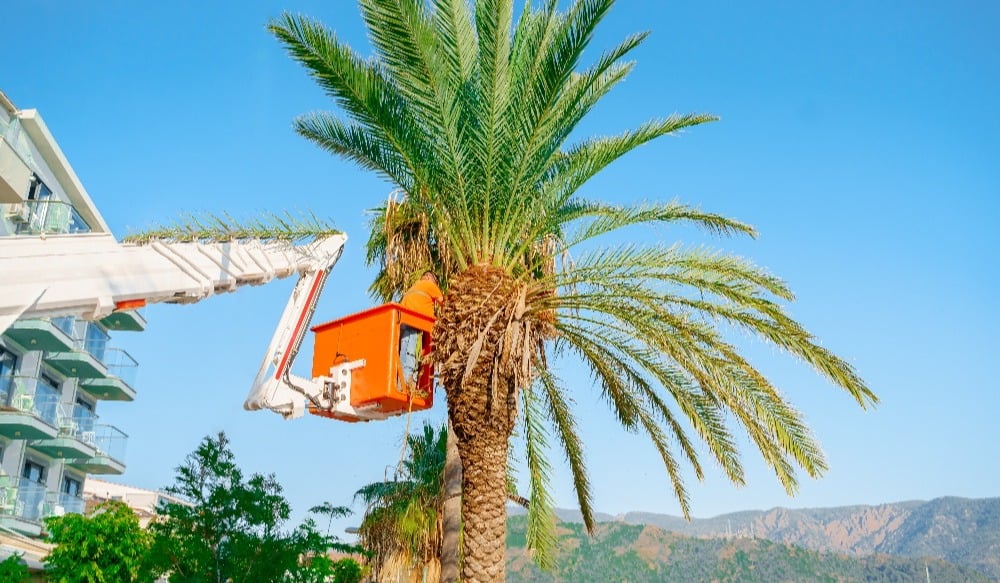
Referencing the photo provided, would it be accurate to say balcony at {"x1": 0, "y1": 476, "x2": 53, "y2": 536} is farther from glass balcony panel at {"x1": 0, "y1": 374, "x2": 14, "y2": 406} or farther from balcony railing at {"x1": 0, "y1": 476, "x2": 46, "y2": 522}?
glass balcony panel at {"x1": 0, "y1": 374, "x2": 14, "y2": 406}

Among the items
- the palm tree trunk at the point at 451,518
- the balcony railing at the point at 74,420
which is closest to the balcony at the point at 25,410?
the balcony railing at the point at 74,420

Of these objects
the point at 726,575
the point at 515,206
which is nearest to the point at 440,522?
the point at 515,206

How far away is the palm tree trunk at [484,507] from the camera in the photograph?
12086 millimetres

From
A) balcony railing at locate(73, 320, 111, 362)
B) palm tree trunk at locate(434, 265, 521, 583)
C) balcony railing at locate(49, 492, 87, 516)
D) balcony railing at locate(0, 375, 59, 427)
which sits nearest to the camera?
palm tree trunk at locate(434, 265, 521, 583)

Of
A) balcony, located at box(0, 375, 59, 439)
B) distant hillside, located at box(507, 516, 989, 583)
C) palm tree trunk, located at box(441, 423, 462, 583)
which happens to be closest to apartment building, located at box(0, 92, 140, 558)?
balcony, located at box(0, 375, 59, 439)

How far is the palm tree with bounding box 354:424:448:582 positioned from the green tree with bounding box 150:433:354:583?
4247 millimetres

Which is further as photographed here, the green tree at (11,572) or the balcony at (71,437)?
the balcony at (71,437)

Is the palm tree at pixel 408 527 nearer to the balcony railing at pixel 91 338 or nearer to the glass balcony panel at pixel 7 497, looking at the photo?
the glass balcony panel at pixel 7 497

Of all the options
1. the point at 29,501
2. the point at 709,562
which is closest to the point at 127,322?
the point at 29,501

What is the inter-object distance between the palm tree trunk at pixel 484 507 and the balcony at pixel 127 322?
3162cm

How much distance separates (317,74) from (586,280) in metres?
4.43

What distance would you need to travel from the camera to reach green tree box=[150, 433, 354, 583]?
18672 millimetres

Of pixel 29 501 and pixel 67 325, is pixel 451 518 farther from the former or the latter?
pixel 67 325

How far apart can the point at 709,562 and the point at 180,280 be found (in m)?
185
